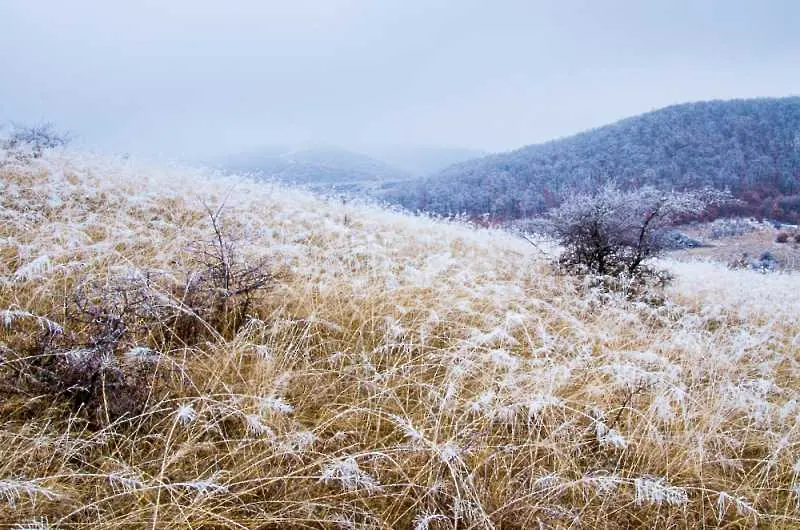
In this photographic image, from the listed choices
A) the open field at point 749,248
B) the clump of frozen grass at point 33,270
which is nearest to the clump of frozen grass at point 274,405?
the clump of frozen grass at point 33,270

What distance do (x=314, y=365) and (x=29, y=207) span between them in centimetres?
388

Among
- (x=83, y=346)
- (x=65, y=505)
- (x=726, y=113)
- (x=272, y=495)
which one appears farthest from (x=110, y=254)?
(x=726, y=113)

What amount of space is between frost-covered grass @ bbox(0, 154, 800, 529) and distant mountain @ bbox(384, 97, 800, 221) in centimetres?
3825

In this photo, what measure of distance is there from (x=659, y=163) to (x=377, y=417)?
6492cm

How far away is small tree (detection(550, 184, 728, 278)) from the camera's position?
233 inches

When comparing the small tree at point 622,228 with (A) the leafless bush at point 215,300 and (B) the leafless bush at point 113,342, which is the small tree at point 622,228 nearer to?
(A) the leafless bush at point 215,300

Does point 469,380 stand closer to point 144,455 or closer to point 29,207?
point 144,455

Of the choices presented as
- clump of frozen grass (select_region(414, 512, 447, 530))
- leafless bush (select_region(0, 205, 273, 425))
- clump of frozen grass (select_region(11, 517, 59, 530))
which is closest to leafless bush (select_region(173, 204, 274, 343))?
leafless bush (select_region(0, 205, 273, 425))

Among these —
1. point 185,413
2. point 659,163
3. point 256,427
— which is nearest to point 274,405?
point 256,427

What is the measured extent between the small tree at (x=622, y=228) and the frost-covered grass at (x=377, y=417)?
234cm

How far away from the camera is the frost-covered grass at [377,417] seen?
1501 mm

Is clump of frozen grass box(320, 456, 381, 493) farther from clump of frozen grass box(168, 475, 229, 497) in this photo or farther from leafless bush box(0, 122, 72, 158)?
leafless bush box(0, 122, 72, 158)

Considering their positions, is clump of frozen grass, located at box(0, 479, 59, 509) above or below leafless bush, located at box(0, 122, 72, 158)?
below

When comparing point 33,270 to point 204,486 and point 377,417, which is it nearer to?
point 204,486
